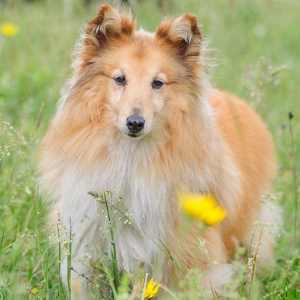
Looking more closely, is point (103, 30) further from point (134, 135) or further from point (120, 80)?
point (134, 135)

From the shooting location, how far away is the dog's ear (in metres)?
4.36

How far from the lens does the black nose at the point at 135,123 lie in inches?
160

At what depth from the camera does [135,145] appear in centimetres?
433

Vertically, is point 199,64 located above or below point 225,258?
above

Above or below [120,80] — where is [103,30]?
above

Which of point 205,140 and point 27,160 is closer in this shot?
point 205,140

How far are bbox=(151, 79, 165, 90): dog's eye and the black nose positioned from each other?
0.30 metres

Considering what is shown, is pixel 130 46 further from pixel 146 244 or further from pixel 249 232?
pixel 249 232

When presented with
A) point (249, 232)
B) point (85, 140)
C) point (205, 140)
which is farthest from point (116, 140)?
point (249, 232)

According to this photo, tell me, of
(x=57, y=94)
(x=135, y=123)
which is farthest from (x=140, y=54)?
(x=57, y=94)

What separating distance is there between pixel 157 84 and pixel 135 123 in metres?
0.35

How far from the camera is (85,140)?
4309 millimetres

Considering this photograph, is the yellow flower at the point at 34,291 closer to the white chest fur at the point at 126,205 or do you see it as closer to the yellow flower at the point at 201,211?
the white chest fur at the point at 126,205

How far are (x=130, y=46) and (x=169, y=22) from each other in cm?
27
